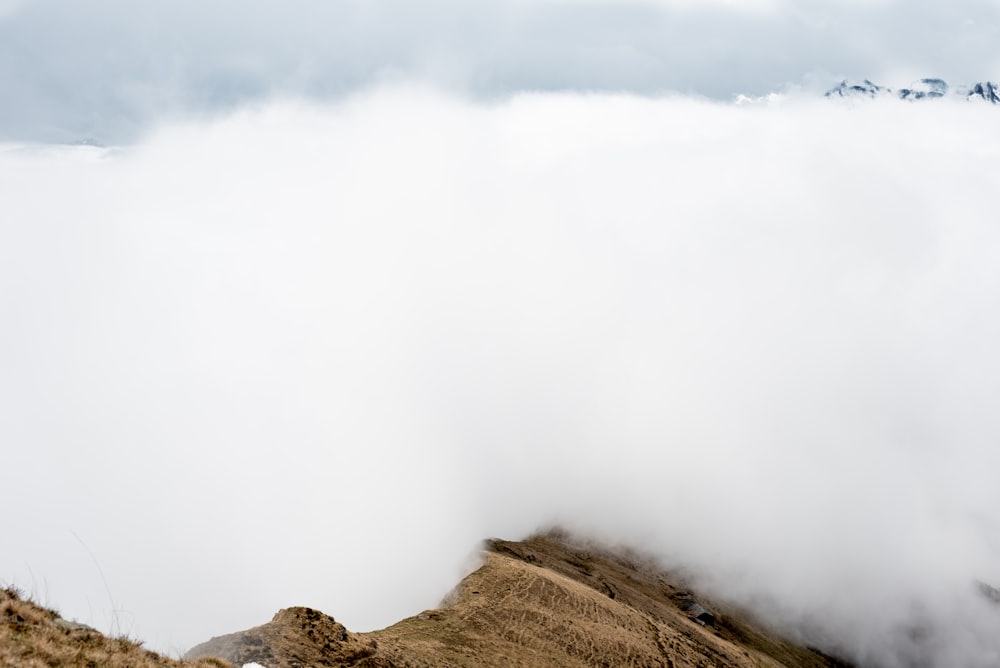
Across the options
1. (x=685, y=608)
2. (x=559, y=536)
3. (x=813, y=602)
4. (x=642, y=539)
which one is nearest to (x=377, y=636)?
(x=559, y=536)

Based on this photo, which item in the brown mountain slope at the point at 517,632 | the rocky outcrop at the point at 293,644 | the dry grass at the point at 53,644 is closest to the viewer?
the dry grass at the point at 53,644

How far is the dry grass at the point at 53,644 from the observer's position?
19.5m

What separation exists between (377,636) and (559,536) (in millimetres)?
71958

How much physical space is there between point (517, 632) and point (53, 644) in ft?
136

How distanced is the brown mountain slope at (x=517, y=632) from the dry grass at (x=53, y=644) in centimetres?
982

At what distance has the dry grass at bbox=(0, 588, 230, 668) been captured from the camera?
19547 millimetres

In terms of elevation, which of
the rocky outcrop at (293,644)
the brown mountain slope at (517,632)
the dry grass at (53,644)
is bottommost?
the brown mountain slope at (517,632)

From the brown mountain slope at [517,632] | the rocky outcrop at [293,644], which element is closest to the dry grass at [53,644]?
the rocky outcrop at [293,644]

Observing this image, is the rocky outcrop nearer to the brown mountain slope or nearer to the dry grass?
the brown mountain slope

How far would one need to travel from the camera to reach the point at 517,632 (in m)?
55.6

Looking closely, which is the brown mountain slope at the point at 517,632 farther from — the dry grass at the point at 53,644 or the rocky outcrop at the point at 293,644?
the dry grass at the point at 53,644

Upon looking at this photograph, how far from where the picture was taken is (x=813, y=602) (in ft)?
598

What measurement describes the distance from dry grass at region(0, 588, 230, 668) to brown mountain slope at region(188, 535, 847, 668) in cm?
982

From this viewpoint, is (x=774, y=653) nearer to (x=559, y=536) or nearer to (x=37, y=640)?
(x=559, y=536)
